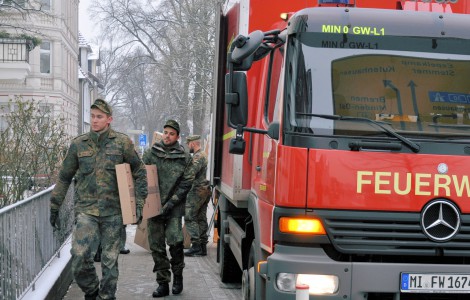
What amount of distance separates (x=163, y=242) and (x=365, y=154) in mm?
3827

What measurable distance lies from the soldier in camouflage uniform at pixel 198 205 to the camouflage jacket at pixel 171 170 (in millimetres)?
2945

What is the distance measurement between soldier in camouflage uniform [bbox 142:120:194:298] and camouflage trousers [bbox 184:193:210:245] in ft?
9.73

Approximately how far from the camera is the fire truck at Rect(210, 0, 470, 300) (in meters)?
4.82

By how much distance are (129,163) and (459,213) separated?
3.28 meters

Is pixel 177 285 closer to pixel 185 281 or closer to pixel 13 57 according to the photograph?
pixel 185 281

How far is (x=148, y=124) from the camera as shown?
7175cm

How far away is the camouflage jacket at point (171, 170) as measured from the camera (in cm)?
814

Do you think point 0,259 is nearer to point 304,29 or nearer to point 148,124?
point 304,29

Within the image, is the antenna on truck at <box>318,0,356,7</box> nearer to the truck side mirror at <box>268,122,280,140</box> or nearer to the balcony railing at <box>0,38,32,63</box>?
the truck side mirror at <box>268,122,280,140</box>

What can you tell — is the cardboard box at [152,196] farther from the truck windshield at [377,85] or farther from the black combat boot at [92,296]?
the truck windshield at [377,85]

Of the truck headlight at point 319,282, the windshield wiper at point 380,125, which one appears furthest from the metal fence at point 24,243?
the windshield wiper at point 380,125

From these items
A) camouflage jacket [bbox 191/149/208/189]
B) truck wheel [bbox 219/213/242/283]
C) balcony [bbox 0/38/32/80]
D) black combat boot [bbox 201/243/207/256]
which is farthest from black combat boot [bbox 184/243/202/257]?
balcony [bbox 0/38/32/80]

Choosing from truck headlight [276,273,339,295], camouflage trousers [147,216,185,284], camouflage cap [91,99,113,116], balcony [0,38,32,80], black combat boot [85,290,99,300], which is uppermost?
balcony [0,38,32,80]

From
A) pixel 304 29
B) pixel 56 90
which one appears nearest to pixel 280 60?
pixel 304 29
